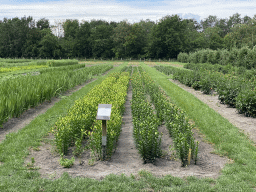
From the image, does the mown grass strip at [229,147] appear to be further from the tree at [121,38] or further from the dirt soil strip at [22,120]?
the tree at [121,38]

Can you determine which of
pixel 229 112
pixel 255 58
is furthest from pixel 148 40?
pixel 229 112

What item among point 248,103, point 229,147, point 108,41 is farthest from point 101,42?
point 229,147

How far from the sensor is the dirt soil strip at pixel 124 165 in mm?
4172

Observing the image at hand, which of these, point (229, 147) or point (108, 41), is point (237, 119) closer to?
point (229, 147)

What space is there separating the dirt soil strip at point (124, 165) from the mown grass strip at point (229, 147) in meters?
0.24

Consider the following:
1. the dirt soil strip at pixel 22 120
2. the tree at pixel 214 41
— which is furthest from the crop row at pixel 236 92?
the tree at pixel 214 41

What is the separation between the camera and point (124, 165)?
4562 millimetres

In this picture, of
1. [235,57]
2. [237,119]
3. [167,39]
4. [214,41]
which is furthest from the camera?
[214,41]

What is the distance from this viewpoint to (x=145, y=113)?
6.02m

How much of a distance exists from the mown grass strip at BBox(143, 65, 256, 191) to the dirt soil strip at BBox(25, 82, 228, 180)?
0.24 metres

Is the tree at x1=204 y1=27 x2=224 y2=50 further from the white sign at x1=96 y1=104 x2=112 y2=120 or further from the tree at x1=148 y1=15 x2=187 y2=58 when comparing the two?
the white sign at x1=96 y1=104 x2=112 y2=120

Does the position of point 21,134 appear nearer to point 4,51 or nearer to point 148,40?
point 148,40

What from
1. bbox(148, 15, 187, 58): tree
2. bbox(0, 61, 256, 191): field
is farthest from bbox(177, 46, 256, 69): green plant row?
bbox(148, 15, 187, 58): tree

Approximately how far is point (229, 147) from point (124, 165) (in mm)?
2582
